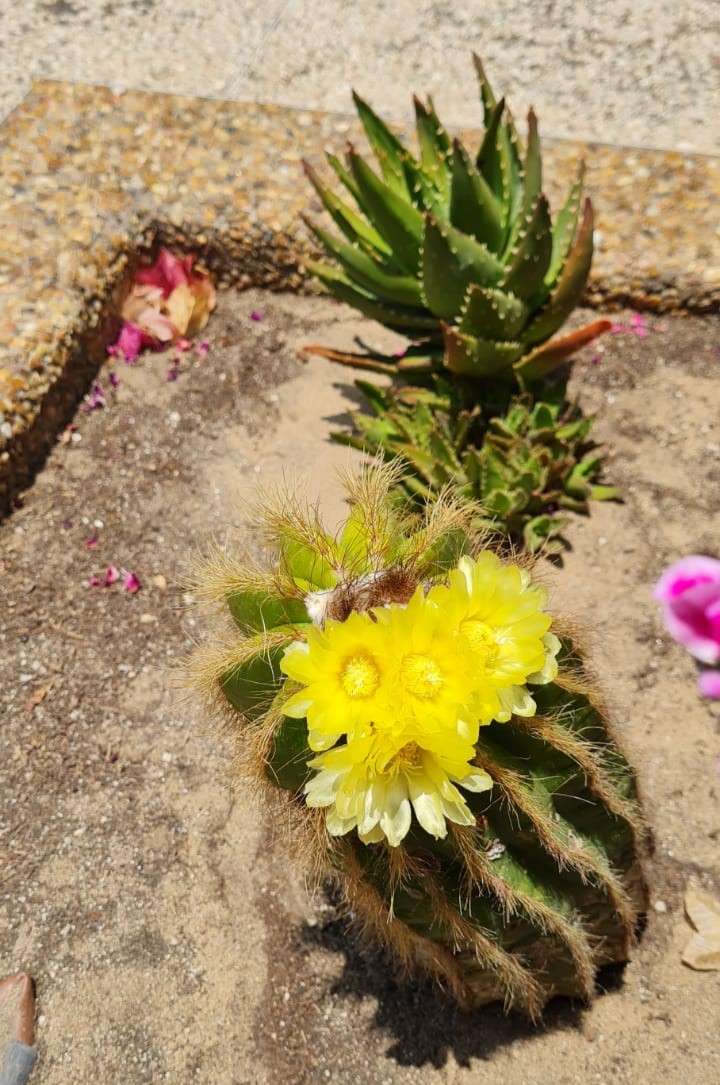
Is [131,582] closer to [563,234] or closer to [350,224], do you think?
[350,224]

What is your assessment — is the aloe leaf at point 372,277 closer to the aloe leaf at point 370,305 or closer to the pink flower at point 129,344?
the aloe leaf at point 370,305

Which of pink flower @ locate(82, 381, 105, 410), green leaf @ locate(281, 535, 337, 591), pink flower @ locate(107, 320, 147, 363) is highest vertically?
green leaf @ locate(281, 535, 337, 591)

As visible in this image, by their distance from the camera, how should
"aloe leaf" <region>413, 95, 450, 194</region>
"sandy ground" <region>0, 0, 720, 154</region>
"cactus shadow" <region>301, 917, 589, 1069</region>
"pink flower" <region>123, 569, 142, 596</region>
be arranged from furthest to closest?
"sandy ground" <region>0, 0, 720, 154</region> → "pink flower" <region>123, 569, 142, 596</region> → "aloe leaf" <region>413, 95, 450, 194</region> → "cactus shadow" <region>301, 917, 589, 1069</region>

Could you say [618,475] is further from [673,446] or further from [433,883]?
[433,883]

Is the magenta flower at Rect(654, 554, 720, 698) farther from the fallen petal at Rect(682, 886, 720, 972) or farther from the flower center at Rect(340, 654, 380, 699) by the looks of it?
the flower center at Rect(340, 654, 380, 699)

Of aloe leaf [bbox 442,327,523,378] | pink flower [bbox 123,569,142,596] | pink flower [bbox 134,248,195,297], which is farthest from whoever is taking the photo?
pink flower [bbox 134,248,195,297]

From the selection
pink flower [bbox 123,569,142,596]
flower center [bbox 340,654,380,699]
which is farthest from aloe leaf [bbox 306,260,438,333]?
flower center [bbox 340,654,380,699]
